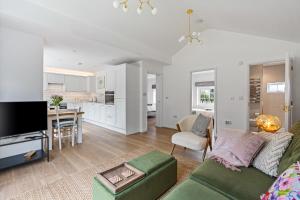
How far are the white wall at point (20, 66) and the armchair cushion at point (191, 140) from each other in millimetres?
2977

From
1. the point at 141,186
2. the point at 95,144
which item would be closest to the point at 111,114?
the point at 95,144

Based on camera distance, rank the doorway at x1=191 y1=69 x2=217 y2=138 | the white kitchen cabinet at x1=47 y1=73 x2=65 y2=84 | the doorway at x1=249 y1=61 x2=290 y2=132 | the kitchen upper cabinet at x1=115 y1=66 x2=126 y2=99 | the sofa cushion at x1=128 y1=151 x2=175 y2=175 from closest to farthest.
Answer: the sofa cushion at x1=128 y1=151 x2=175 y2=175 → the kitchen upper cabinet at x1=115 y1=66 x2=126 y2=99 → the doorway at x1=249 y1=61 x2=290 y2=132 → the white kitchen cabinet at x1=47 y1=73 x2=65 y2=84 → the doorway at x1=191 y1=69 x2=217 y2=138

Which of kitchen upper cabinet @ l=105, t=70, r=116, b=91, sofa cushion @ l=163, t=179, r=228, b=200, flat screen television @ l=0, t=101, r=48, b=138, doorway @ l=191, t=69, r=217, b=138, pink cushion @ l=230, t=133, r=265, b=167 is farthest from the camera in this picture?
doorway @ l=191, t=69, r=217, b=138

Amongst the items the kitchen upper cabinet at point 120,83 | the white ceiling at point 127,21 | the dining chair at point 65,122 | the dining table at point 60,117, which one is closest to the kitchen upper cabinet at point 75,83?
the white ceiling at point 127,21

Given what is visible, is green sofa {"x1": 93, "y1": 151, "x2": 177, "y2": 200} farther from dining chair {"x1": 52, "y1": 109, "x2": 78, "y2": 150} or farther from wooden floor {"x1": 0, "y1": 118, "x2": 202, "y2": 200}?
dining chair {"x1": 52, "y1": 109, "x2": 78, "y2": 150}

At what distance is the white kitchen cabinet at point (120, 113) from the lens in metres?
4.75

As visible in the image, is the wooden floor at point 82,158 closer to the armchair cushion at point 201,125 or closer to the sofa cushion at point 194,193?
the armchair cushion at point 201,125

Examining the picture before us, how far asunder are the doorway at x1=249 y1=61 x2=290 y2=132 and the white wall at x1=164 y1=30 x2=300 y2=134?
1.33 m

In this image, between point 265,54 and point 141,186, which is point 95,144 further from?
point 265,54

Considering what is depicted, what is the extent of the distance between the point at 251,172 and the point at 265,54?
3349mm

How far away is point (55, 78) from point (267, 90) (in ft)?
27.6

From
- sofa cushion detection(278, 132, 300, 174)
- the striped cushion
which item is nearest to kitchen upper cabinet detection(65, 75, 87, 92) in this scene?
the striped cushion

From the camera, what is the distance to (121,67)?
485 cm

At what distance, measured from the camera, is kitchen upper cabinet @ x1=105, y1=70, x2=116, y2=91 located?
5.23 m
